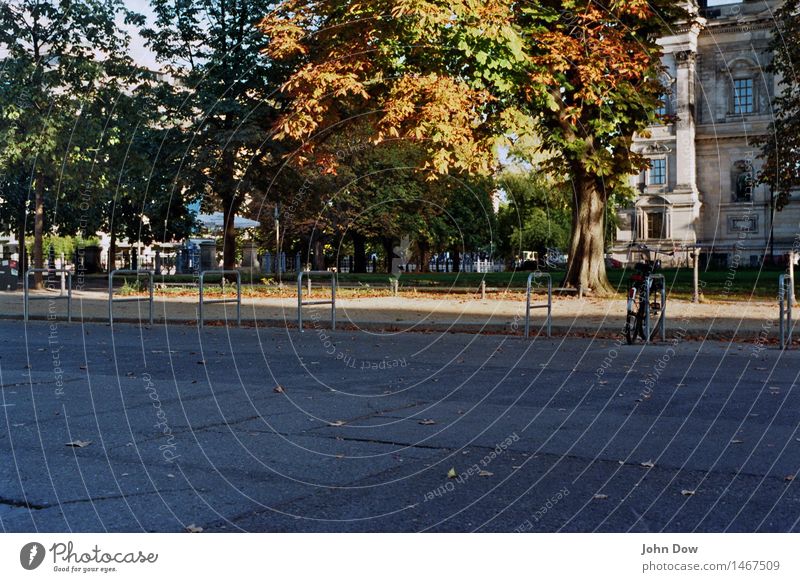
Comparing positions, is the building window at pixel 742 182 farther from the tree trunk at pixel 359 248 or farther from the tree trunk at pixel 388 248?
the tree trunk at pixel 359 248

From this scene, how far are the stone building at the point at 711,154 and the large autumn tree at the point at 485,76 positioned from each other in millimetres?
40995

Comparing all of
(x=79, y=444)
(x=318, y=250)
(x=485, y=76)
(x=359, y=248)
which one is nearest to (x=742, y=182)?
(x=359, y=248)

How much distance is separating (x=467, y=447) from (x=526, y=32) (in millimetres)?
17910

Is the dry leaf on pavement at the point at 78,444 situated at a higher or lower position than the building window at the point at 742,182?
lower

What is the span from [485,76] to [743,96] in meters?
52.1

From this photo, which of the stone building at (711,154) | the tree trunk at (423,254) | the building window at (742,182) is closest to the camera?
the stone building at (711,154)

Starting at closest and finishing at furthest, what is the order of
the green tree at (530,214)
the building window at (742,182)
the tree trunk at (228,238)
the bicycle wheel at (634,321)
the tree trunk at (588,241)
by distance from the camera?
the bicycle wheel at (634,321) < the tree trunk at (588,241) < the tree trunk at (228,238) < the green tree at (530,214) < the building window at (742,182)

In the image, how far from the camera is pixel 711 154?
72.5m

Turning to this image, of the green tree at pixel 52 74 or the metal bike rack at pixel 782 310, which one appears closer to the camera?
the metal bike rack at pixel 782 310

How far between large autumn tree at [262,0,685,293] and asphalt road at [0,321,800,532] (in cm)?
915

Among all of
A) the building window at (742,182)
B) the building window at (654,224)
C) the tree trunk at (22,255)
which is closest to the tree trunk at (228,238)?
the tree trunk at (22,255)

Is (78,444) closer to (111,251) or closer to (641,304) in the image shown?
(641,304)

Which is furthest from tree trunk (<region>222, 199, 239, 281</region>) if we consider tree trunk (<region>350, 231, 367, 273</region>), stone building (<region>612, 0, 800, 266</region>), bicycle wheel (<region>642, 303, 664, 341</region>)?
stone building (<region>612, 0, 800, 266</region>)

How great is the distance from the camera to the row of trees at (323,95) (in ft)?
Result: 72.5
